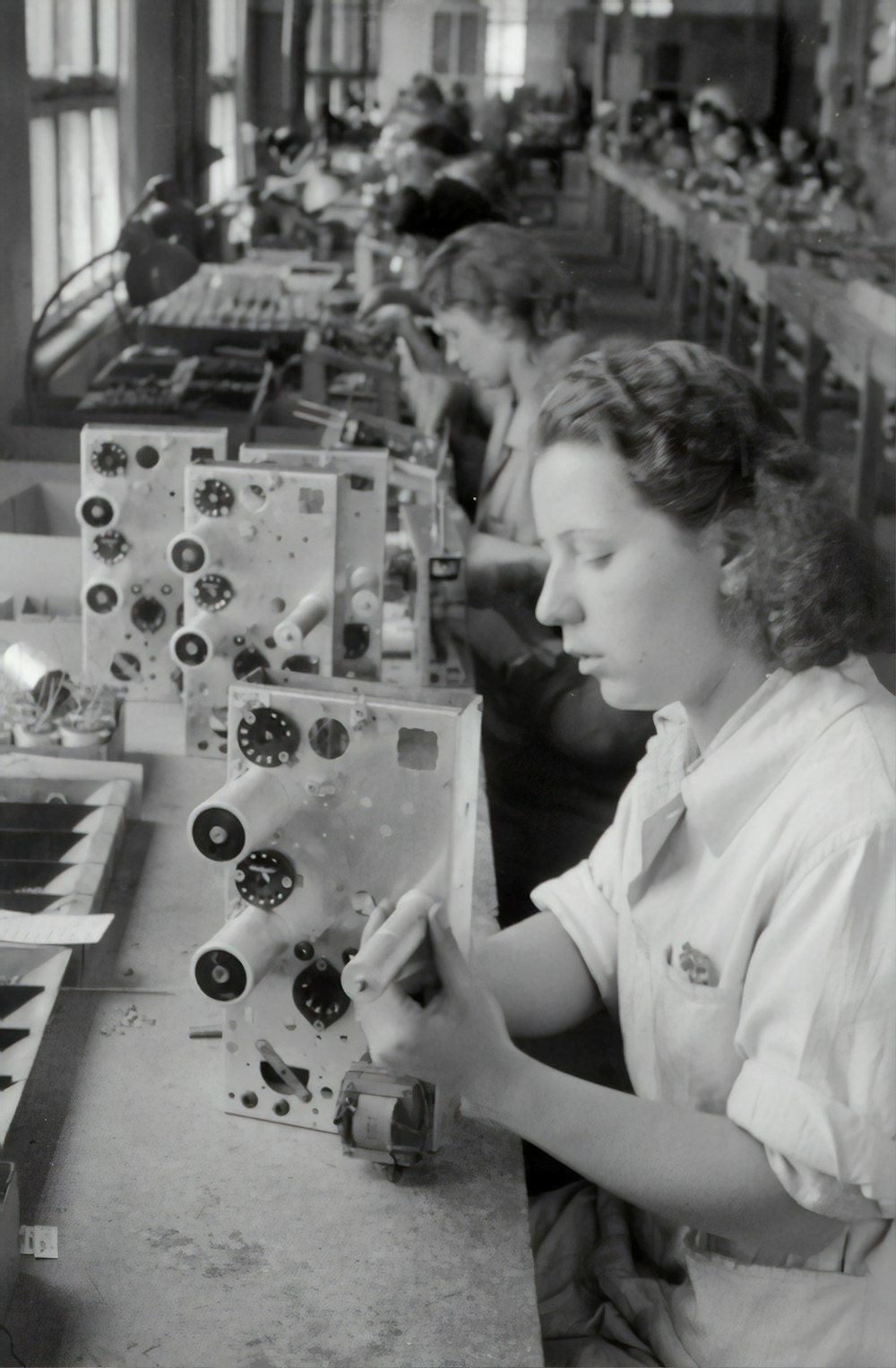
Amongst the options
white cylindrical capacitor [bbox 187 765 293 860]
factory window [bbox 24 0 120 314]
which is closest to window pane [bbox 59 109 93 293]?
factory window [bbox 24 0 120 314]

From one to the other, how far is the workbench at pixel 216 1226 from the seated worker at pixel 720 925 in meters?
0.09

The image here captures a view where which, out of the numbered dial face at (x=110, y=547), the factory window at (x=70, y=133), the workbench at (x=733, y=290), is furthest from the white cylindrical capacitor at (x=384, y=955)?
the numbered dial face at (x=110, y=547)

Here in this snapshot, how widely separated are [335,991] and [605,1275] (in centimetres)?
34

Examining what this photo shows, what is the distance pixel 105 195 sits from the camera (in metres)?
1.28

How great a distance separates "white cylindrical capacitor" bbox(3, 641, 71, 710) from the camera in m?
1.31

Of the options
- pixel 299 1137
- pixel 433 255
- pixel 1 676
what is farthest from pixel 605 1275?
pixel 433 255

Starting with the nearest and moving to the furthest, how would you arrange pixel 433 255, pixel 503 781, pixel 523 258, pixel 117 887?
pixel 117 887 < pixel 503 781 < pixel 523 258 < pixel 433 255

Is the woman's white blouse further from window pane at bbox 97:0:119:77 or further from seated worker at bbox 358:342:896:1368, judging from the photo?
window pane at bbox 97:0:119:77

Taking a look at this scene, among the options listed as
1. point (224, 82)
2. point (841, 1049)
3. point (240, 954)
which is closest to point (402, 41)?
point (224, 82)

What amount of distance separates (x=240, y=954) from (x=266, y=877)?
0.06 m

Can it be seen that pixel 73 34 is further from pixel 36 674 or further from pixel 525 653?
pixel 525 653

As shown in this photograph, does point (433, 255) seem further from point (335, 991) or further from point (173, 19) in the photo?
point (335, 991)

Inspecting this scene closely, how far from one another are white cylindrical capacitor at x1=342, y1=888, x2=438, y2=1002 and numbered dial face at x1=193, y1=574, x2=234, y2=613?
708mm

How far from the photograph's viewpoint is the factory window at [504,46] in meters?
1.28
